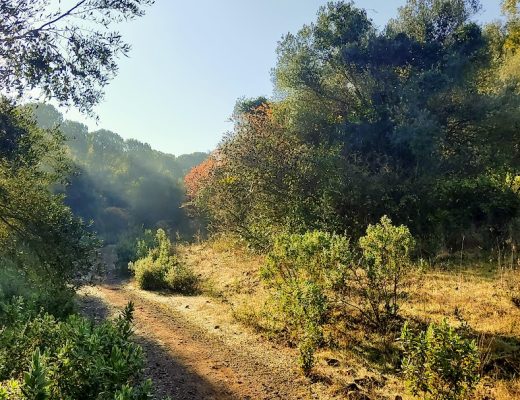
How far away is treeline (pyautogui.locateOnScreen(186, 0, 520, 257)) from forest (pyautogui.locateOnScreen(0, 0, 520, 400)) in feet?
0.28

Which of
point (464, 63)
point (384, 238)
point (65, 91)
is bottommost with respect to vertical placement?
point (384, 238)

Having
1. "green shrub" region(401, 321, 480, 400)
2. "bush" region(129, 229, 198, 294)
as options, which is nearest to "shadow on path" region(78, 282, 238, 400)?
"green shrub" region(401, 321, 480, 400)

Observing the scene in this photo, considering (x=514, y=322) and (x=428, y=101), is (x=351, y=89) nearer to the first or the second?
(x=428, y=101)

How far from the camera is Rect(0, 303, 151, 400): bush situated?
3.39 meters

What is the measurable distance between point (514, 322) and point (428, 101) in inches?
511

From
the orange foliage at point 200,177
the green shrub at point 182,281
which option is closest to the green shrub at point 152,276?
the green shrub at point 182,281

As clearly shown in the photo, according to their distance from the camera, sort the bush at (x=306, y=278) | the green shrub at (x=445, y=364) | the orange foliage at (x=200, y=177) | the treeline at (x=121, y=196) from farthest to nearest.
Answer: the treeline at (x=121, y=196) → the orange foliage at (x=200, y=177) → the bush at (x=306, y=278) → the green shrub at (x=445, y=364)

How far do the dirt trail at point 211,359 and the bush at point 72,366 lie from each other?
2.60 metres

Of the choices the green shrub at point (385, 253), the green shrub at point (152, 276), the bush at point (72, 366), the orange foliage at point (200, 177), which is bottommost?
the green shrub at point (152, 276)

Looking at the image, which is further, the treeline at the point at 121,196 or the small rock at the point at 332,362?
the treeline at the point at 121,196

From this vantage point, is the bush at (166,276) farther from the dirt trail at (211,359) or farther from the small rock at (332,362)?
the small rock at (332,362)

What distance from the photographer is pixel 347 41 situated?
19.5m

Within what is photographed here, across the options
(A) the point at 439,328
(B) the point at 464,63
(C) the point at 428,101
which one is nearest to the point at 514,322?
(A) the point at 439,328

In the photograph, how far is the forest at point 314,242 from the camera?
5.55m
